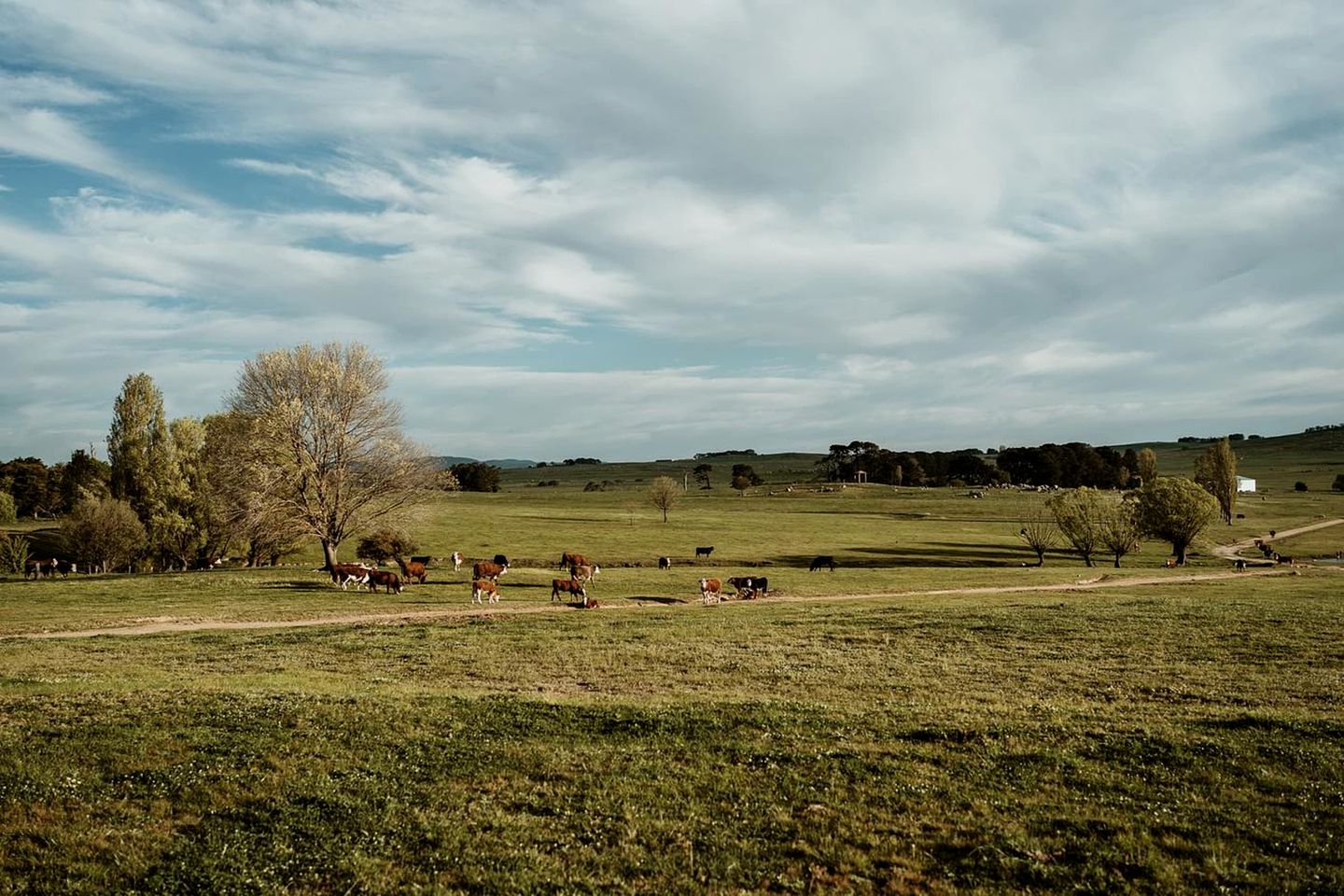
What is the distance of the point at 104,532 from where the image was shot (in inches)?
2185

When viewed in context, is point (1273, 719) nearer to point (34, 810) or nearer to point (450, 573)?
point (34, 810)

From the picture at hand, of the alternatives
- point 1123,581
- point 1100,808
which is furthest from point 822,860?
point 1123,581

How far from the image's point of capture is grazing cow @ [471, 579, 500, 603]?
38.8m

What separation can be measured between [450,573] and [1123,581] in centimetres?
4590

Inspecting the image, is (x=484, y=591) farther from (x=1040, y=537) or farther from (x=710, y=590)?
(x=1040, y=537)

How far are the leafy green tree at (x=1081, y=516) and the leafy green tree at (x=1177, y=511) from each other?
3871 millimetres

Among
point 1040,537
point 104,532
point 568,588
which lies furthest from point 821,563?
point 104,532

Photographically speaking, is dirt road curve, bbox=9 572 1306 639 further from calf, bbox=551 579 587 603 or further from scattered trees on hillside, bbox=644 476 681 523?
scattered trees on hillside, bbox=644 476 681 523

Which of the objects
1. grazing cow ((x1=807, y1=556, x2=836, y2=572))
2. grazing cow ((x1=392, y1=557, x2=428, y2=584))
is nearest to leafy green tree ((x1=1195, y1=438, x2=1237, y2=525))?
grazing cow ((x1=807, y1=556, x2=836, y2=572))

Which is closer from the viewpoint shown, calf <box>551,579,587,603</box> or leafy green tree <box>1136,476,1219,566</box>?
calf <box>551,579,587,603</box>

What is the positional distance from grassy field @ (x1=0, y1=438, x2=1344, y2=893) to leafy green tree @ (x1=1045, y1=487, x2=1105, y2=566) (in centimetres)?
4523

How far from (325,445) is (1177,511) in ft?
241

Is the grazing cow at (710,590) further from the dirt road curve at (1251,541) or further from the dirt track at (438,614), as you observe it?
the dirt road curve at (1251,541)

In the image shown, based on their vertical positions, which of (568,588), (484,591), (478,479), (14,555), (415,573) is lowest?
(568,588)
